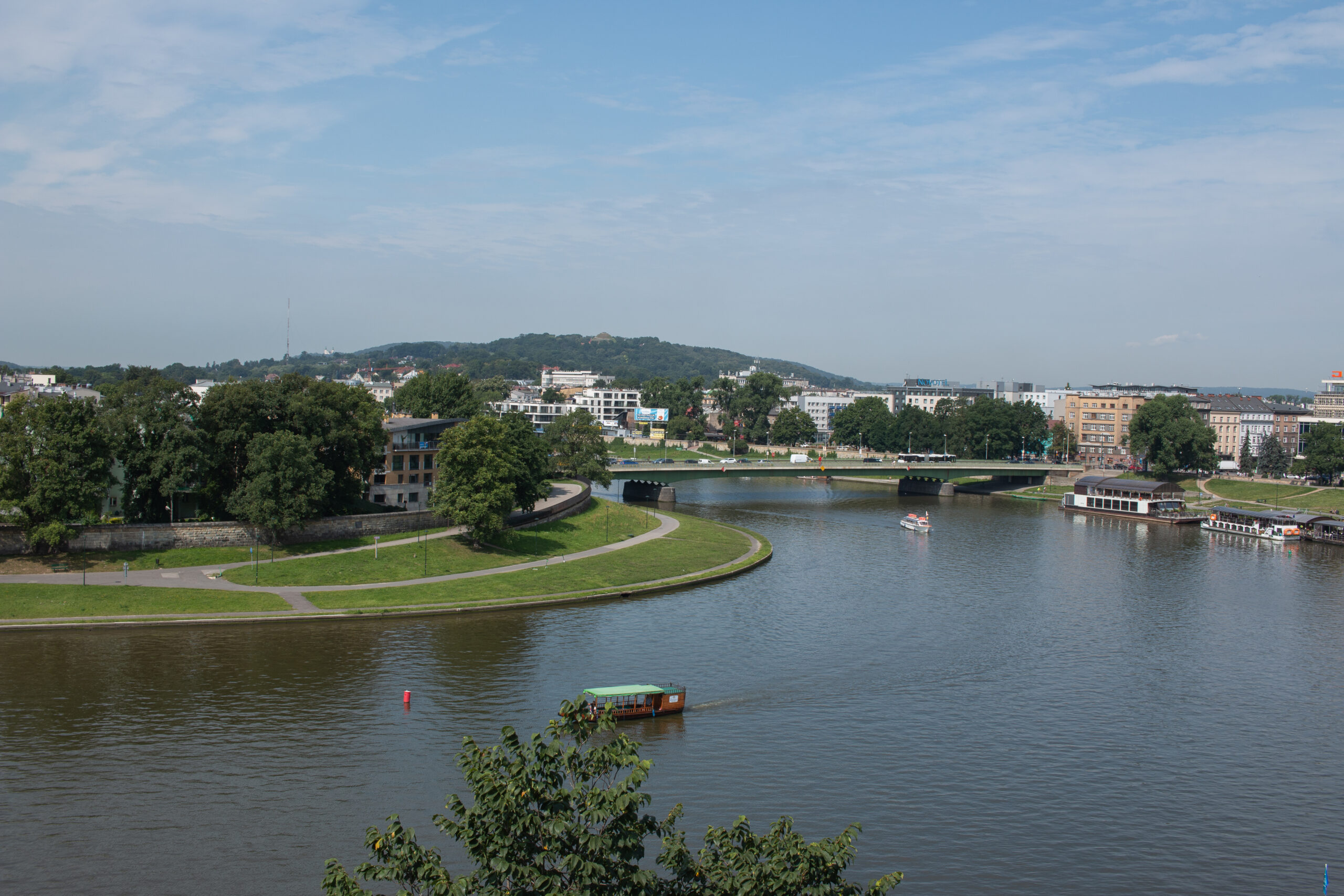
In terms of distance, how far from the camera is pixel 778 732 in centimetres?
3900

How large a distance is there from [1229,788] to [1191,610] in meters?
32.8

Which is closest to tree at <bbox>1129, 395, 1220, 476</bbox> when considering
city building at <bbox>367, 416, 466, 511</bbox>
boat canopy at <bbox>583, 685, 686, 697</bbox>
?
city building at <bbox>367, 416, 466, 511</bbox>

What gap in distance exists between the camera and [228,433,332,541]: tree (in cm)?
6322

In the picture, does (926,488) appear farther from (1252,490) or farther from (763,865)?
(763,865)

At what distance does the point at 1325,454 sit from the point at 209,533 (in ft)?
440

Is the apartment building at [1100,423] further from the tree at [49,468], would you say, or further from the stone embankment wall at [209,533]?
the tree at [49,468]

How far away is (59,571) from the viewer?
57500mm

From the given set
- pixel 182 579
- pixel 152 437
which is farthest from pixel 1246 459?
pixel 152 437

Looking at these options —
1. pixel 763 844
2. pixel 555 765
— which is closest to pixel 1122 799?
pixel 763 844

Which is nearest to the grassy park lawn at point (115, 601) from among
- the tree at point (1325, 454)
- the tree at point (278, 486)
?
the tree at point (278, 486)

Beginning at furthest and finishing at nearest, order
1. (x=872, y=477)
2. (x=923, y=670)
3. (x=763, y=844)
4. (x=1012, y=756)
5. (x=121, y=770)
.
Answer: (x=872, y=477)
(x=923, y=670)
(x=1012, y=756)
(x=121, y=770)
(x=763, y=844)

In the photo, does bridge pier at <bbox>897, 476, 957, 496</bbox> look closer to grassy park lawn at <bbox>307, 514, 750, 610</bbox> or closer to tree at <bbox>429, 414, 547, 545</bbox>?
Answer: grassy park lawn at <bbox>307, 514, 750, 610</bbox>

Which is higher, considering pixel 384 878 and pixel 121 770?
pixel 384 878

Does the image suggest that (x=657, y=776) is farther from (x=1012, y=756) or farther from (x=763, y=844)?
(x=763, y=844)
